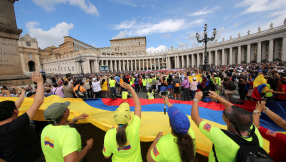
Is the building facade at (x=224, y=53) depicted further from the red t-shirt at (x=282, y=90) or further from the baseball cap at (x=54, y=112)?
the baseball cap at (x=54, y=112)

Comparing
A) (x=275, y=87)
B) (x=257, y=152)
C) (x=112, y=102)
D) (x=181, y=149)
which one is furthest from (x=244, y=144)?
(x=275, y=87)

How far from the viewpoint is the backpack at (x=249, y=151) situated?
3.19 feet

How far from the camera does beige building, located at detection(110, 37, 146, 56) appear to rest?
65500mm

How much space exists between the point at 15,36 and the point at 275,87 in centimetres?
1268

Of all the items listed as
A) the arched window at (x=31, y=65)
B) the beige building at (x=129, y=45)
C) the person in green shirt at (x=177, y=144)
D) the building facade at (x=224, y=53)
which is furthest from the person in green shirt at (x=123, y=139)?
the beige building at (x=129, y=45)

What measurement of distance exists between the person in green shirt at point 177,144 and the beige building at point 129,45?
66417 millimetres

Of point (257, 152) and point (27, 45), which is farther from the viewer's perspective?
point (27, 45)

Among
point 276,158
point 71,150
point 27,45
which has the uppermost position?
point 27,45

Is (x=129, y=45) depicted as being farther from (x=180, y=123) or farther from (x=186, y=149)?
(x=186, y=149)

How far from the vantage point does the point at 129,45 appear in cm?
6575

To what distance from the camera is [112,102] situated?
4.92m

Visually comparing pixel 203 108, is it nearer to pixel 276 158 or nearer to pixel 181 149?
pixel 276 158

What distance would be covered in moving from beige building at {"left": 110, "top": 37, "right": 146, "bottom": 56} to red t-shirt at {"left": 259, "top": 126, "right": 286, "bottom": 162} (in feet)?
217

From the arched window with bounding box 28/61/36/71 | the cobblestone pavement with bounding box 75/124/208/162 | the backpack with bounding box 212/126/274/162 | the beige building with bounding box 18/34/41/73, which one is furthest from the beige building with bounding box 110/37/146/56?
the backpack with bounding box 212/126/274/162
